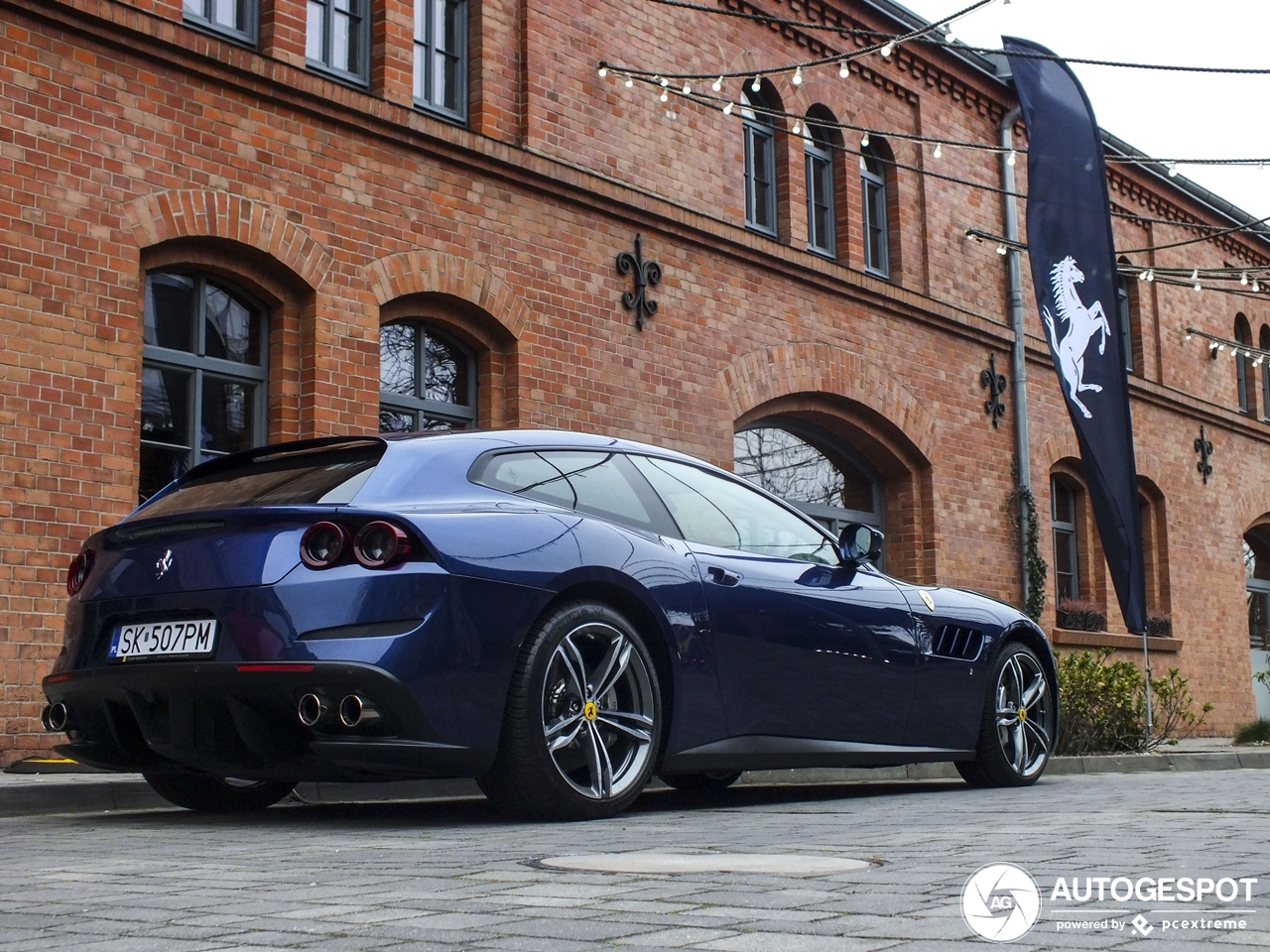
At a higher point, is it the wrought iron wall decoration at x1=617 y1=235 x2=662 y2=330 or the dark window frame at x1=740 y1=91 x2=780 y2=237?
the dark window frame at x1=740 y1=91 x2=780 y2=237

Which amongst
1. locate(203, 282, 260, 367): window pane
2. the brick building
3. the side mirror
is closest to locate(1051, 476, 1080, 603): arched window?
the brick building

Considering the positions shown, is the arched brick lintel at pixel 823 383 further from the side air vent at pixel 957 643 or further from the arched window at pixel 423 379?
the side air vent at pixel 957 643

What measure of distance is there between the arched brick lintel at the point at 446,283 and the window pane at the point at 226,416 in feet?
3.91

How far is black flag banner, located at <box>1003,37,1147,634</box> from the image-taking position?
13.1 metres

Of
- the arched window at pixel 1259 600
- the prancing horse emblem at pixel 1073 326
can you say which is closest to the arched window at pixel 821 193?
the prancing horse emblem at pixel 1073 326

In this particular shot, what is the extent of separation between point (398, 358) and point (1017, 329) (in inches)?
352

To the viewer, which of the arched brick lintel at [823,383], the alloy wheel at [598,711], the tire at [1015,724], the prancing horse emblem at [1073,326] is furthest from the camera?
the arched brick lintel at [823,383]

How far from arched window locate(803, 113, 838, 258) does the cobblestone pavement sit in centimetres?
1031

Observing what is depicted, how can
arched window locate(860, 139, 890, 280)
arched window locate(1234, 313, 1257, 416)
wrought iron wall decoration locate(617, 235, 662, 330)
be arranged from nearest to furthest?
wrought iron wall decoration locate(617, 235, 662, 330), arched window locate(860, 139, 890, 280), arched window locate(1234, 313, 1257, 416)

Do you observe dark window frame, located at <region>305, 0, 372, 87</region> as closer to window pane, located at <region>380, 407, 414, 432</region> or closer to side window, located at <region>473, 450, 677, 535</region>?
window pane, located at <region>380, 407, 414, 432</region>

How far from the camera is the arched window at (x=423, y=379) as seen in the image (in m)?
11.5

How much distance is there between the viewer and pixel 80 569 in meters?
5.73

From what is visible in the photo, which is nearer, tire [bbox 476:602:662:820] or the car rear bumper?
the car rear bumper

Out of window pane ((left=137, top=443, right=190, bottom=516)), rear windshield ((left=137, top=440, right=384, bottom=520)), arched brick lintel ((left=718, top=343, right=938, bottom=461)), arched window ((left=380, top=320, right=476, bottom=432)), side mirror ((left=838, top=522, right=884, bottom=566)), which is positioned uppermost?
arched brick lintel ((left=718, top=343, right=938, bottom=461))
